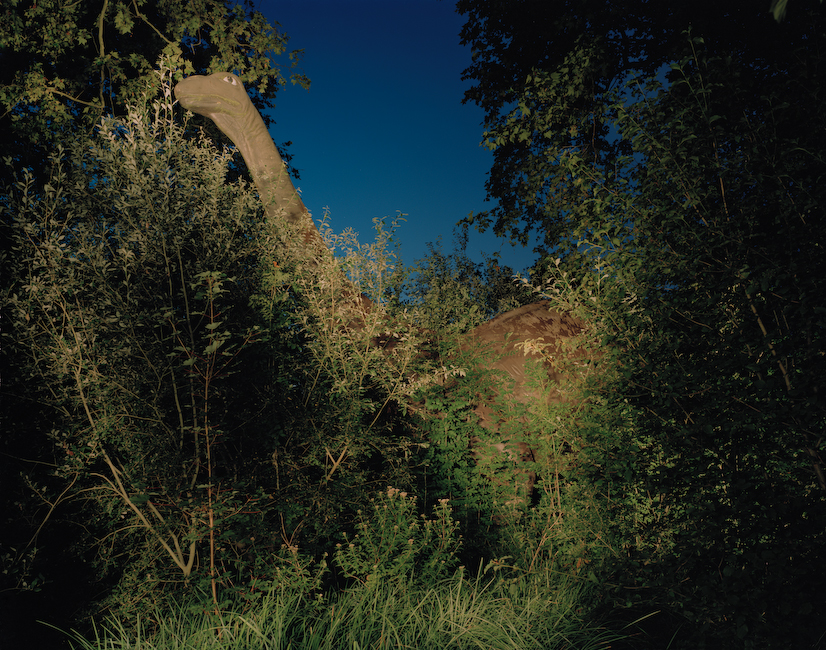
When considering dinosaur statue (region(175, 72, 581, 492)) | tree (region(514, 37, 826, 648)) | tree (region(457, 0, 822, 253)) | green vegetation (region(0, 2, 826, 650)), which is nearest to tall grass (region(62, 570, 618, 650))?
green vegetation (region(0, 2, 826, 650))

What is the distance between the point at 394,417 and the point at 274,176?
407cm

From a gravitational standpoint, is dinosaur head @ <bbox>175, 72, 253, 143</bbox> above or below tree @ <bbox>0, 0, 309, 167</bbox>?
below

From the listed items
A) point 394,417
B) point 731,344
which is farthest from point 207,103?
point 731,344

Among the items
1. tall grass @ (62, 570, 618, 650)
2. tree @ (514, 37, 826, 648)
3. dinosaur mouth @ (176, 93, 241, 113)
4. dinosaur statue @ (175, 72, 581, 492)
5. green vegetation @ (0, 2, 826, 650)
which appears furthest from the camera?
dinosaur mouth @ (176, 93, 241, 113)

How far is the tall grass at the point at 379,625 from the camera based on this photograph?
3258mm

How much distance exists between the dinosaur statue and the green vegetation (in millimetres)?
1306

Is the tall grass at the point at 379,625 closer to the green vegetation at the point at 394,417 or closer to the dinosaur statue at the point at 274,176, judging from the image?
the green vegetation at the point at 394,417

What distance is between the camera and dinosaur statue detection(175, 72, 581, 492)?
23.2ft

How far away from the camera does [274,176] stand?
709cm

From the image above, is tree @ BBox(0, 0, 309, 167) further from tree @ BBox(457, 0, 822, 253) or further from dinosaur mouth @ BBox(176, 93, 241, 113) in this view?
tree @ BBox(457, 0, 822, 253)

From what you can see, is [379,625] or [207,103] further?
[207,103]

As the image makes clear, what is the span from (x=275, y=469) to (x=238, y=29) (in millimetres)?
8509

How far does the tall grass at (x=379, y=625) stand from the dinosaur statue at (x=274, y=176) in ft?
9.78

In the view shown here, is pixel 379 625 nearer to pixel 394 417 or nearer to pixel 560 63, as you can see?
pixel 394 417
